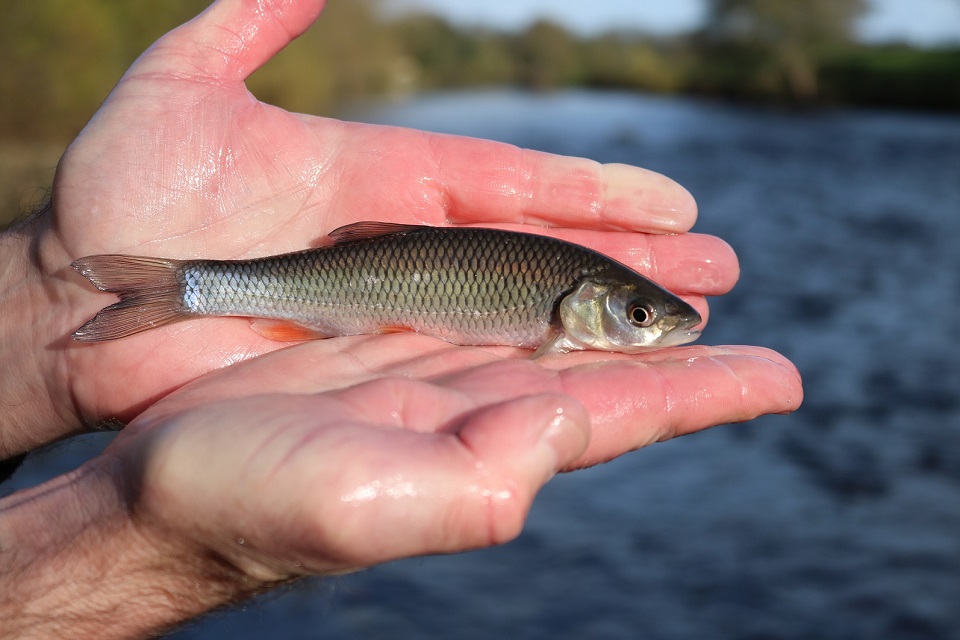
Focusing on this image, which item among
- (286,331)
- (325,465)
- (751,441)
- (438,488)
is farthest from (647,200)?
(751,441)

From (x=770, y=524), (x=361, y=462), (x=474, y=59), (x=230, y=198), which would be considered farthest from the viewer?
(x=474, y=59)

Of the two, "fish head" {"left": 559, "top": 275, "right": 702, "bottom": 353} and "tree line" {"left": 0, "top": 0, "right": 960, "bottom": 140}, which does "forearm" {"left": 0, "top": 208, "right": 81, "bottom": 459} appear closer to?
"fish head" {"left": 559, "top": 275, "right": 702, "bottom": 353}

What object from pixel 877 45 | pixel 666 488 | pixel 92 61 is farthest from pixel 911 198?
pixel 877 45

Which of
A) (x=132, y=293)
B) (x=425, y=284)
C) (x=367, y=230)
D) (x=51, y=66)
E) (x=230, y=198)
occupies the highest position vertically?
(x=51, y=66)

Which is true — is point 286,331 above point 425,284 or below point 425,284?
below

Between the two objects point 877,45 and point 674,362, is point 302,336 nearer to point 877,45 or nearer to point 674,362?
point 674,362

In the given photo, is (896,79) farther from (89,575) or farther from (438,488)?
(89,575)

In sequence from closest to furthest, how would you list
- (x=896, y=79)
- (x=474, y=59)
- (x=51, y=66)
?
(x=51, y=66), (x=896, y=79), (x=474, y=59)
